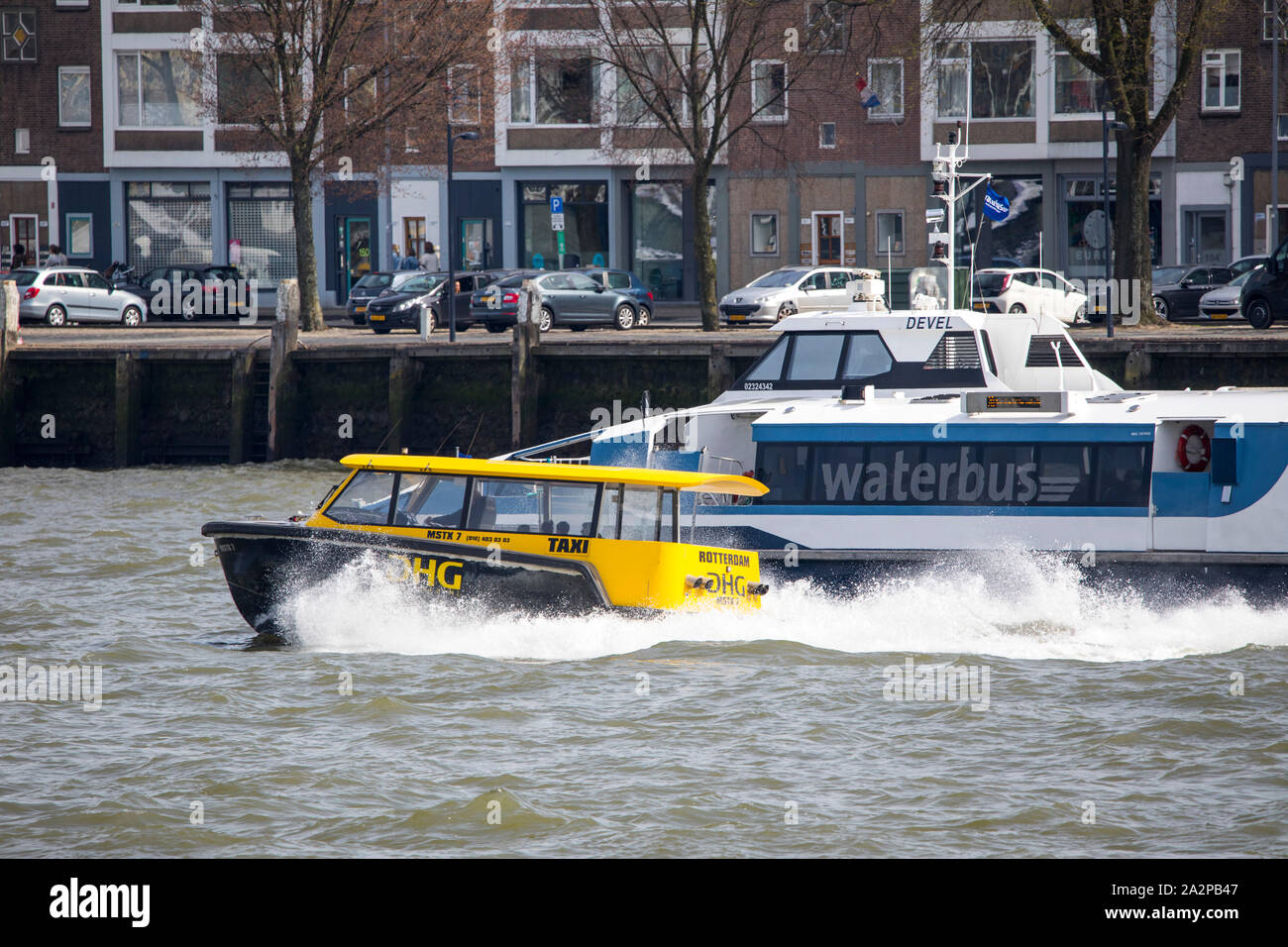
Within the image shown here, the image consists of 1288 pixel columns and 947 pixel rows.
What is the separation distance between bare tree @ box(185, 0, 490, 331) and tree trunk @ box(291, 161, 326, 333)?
0.9 inches

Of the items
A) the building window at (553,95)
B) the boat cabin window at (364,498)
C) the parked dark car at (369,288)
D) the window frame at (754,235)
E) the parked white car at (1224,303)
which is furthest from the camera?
the window frame at (754,235)

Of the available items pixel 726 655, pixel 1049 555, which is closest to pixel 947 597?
pixel 1049 555

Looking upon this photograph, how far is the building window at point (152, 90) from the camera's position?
1885 inches

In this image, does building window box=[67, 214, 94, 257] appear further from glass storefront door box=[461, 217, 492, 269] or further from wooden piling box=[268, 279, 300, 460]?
wooden piling box=[268, 279, 300, 460]

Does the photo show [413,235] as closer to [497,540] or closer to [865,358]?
[865,358]

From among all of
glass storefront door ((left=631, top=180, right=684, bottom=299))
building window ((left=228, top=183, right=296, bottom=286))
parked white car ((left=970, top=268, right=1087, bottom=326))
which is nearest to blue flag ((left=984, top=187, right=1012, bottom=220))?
parked white car ((left=970, top=268, right=1087, bottom=326))

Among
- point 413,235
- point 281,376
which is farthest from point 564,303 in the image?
point 413,235

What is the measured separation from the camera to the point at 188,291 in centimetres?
4094

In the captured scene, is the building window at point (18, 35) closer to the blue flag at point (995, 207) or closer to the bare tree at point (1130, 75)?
the bare tree at point (1130, 75)

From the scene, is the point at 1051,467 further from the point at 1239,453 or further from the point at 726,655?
the point at 726,655

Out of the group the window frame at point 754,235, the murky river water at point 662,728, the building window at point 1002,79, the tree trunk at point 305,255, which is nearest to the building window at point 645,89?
the window frame at point 754,235

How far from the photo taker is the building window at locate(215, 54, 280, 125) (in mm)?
34656

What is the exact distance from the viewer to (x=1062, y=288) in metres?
34.3

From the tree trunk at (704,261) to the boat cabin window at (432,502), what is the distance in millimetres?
19932
